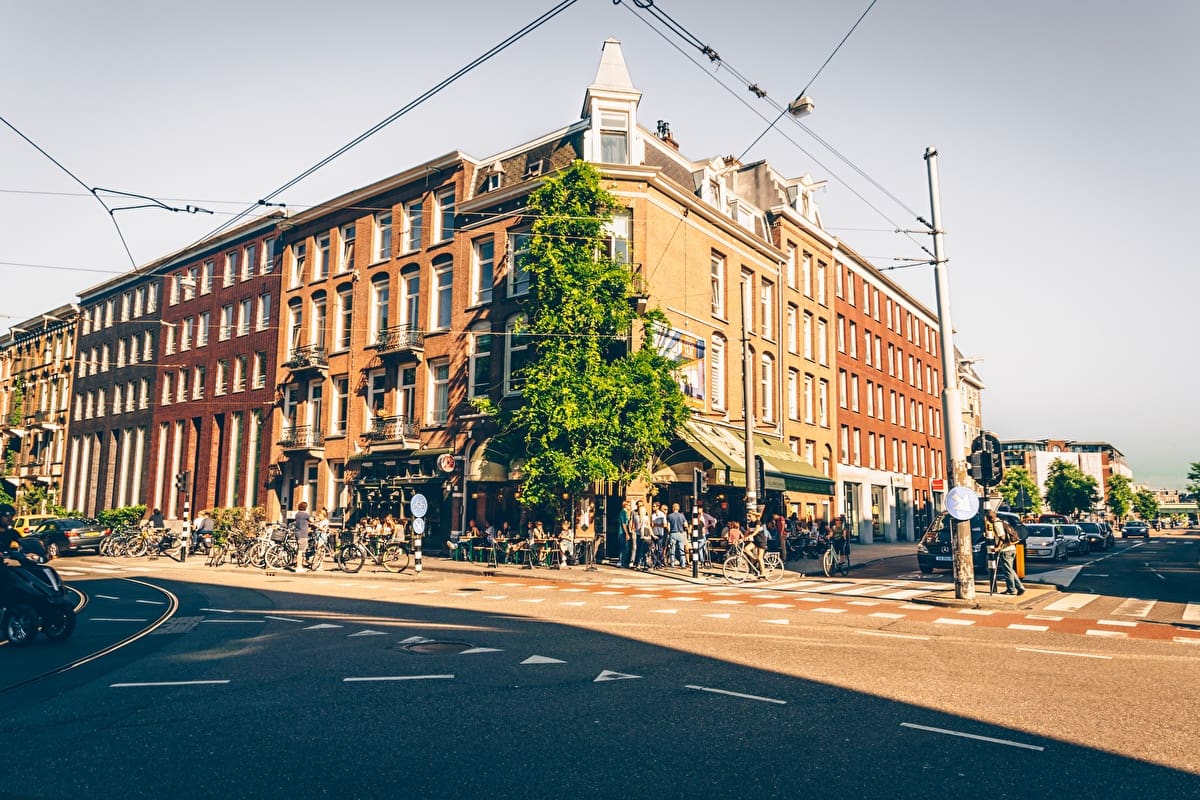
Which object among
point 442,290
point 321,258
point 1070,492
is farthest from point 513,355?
point 1070,492

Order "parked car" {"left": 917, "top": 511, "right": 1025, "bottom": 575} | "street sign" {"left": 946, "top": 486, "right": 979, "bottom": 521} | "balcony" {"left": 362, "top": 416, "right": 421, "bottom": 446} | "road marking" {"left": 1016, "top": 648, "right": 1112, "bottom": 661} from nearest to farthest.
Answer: "road marking" {"left": 1016, "top": 648, "right": 1112, "bottom": 661} < "street sign" {"left": 946, "top": 486, "right": 979, "bottom": 521} < "parked car" {"left": 917, "top": 511, "right": 1025, "bottom": 575} < "balcony" {"left": 362, "top": 416, "right": 421, "bottom": 446}

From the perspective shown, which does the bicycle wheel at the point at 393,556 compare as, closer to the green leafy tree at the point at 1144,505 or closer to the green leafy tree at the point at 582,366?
the green leafy tree at the point at 582,366

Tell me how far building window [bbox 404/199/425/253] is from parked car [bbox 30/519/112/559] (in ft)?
54.3

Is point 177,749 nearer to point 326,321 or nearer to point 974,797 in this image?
point 974,797

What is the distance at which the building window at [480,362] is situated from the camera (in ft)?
94.6

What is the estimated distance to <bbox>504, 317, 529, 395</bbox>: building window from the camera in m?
27.2

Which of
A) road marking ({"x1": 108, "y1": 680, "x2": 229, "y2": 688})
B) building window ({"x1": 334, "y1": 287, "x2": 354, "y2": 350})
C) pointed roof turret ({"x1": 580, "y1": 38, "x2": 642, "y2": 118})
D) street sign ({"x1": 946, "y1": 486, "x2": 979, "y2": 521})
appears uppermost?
pointed roof turret ({"x1": 580, "y1": 38, "x2": 642, "y2": 118})

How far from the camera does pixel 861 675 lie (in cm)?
786

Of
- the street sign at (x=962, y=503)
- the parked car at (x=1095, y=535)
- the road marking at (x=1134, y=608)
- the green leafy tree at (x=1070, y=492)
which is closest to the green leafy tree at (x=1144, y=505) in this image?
the green leafy tree at (x=1070, y=492)

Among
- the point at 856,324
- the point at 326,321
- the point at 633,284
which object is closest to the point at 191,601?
the point at 633,284

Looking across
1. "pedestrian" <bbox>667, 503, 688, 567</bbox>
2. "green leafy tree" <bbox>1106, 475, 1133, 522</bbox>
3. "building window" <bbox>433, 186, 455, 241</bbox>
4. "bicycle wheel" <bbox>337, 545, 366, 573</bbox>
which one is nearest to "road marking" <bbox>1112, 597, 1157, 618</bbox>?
"pedestrian" <bbox>667, 503, 688, 567</bbox>

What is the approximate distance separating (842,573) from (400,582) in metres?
12.2

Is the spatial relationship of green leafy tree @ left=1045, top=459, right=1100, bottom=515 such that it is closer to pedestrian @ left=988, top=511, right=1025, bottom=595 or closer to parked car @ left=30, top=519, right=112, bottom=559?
pedestrian @ left=988, top=511, right=1025, bottom=595

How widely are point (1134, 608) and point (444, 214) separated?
85.8 ft
